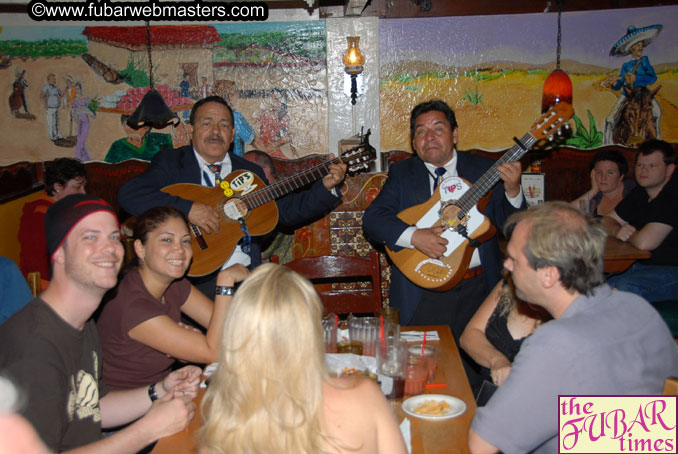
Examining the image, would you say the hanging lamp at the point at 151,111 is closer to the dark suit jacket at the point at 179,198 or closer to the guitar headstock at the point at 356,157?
the dark suit jacket at the point at 179,198

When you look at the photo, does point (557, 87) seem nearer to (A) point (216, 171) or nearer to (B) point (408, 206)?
(B) point (408, 206)

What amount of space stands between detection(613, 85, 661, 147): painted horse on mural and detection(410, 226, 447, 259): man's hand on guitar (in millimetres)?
3785

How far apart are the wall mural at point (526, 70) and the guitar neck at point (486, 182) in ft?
8.98

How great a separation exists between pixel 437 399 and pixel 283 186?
86.2 inches

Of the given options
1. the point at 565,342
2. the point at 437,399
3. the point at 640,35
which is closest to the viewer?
the point at 565,342

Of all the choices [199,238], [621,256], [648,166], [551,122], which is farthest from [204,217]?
[648,166]

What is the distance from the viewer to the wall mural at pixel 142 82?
5.89 m

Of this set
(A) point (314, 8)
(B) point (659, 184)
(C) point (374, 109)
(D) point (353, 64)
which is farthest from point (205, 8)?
(B) point (659, 184)

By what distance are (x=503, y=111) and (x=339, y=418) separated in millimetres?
5270

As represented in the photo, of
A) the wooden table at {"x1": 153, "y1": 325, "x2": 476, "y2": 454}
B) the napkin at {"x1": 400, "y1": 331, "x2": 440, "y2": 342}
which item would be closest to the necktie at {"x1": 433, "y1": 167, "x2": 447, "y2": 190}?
the napkin at {"x1": 400, "y1": 331, "x2": 440, "y2": 342}

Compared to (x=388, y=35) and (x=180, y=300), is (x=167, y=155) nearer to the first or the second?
(x=180, y=300)

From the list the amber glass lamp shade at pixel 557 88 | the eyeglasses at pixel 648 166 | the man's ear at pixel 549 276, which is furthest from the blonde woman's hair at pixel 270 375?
the amber glass lamp shade at pixel 557 88

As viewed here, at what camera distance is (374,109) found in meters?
6.04

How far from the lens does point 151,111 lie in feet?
18.6
